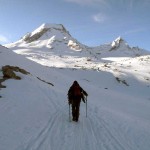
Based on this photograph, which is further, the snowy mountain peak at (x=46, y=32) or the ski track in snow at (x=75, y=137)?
the snowy mountain peak at (x=46, y=32)

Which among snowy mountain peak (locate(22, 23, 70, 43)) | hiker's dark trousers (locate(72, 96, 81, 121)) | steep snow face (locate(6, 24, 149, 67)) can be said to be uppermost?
snowy mountain peak (locate(22, 23, 70, 43))

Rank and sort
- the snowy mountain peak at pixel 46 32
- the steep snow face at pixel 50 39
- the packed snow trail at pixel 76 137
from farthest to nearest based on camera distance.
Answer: the snowy mountain peak at pixel 46 32 → the steep snow face at pixel 50 39 → the packed snow trail at pixel 76 137

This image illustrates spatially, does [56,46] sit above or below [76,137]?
above

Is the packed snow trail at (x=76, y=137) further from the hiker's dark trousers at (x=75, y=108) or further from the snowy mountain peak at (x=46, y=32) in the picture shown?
the snowy mountain peak at (x=46, y=32)

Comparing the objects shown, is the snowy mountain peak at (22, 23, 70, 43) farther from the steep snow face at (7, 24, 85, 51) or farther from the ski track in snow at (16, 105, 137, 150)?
the ski track in snow at (16, 105, 137, 150)

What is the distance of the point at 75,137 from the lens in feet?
36.1

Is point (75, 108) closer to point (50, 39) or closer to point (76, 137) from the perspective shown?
point (76, 137)

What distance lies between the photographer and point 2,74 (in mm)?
25328

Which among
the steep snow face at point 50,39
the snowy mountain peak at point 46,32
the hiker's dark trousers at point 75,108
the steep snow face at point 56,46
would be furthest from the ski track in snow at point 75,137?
the snowy mountain peak at point 46,32

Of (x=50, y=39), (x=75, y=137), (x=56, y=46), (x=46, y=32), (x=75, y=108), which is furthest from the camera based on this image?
(x=46, y=32)

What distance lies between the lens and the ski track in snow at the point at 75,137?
387 inches

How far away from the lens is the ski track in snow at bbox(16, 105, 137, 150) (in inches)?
387

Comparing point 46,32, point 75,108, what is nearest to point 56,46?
point 46,32

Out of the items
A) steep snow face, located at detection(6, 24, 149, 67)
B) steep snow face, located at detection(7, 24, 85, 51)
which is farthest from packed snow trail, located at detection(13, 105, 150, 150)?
steep snow face, located at detection(7, 24, 85, 51)
